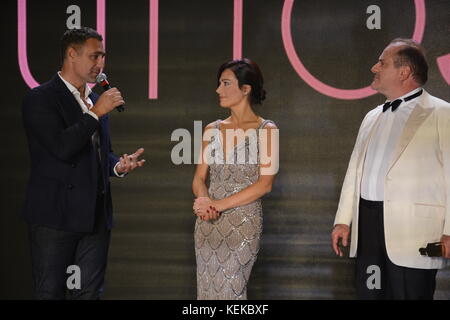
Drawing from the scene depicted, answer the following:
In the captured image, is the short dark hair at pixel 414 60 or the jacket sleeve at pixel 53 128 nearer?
the jacket sleeve at pixel 53 128

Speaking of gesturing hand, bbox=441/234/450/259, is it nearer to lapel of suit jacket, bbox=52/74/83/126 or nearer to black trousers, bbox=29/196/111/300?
black trousers, bbox=29/196/111/300

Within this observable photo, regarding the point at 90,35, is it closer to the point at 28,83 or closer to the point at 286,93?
the point at 28,83

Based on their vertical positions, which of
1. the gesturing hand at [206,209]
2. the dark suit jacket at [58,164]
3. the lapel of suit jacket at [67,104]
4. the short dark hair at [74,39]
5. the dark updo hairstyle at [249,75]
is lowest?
the gesturing hand at [206,209]

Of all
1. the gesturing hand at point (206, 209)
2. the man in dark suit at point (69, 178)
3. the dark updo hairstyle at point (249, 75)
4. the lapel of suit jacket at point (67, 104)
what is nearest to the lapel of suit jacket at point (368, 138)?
the dark updo hairstyle at point (249, 75)

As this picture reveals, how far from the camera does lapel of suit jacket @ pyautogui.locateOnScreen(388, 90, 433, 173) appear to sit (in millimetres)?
2811

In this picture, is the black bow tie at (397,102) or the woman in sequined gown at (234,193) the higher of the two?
the black bow tie at (397,102)

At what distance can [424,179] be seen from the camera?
110 inches

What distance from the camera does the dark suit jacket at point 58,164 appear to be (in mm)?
2803

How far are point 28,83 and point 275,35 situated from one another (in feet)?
4.96

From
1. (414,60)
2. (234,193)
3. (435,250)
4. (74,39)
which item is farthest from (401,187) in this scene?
(74,39)

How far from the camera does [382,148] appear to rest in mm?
2904

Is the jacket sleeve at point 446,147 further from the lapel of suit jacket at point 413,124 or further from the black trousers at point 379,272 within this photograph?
the black trousers at point 379,272

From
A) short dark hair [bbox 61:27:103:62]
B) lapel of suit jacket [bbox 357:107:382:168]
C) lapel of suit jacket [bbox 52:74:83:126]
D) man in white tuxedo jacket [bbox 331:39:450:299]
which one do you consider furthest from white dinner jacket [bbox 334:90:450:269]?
short dark hair [bbox 61:27:103:62]

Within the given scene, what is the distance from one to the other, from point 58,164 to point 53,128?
18cm
